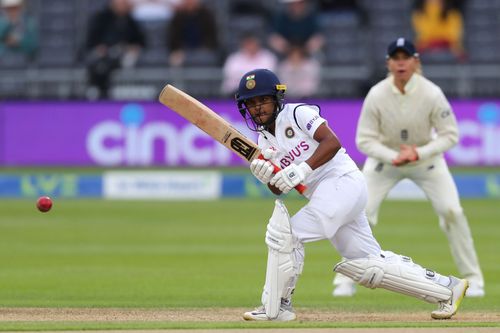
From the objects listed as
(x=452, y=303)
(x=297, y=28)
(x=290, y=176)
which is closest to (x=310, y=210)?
(x=290, y=176)

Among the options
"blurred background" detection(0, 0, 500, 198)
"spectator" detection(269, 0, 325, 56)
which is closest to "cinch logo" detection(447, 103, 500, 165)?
"blurred background" detection(0, 0, 500, 198)

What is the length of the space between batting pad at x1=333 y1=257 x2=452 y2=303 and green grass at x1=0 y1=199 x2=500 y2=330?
815mm

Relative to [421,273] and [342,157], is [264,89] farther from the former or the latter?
[421,273]

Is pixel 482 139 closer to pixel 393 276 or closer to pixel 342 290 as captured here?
pixel 342 290

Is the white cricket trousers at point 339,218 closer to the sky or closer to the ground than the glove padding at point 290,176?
closer to the ground

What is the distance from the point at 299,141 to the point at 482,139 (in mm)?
9868

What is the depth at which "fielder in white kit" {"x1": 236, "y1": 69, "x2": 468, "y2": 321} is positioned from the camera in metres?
6.90

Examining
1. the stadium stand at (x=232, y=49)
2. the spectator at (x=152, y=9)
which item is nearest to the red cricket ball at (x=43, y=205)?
the stadium stand at (x=232, y=49)

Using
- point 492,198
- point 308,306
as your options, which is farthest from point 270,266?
point 492,198

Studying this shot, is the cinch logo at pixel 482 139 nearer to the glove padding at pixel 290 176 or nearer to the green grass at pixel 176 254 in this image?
the green grass at pixel 176 254

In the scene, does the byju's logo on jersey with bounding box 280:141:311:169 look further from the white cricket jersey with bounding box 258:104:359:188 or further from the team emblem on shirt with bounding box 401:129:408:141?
the team emblem on shirt with bounding box 401:129:408:141

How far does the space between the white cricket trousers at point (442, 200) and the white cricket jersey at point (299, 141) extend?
170 cm

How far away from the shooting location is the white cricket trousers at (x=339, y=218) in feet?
22.7

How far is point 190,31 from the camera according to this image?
56.6ft
